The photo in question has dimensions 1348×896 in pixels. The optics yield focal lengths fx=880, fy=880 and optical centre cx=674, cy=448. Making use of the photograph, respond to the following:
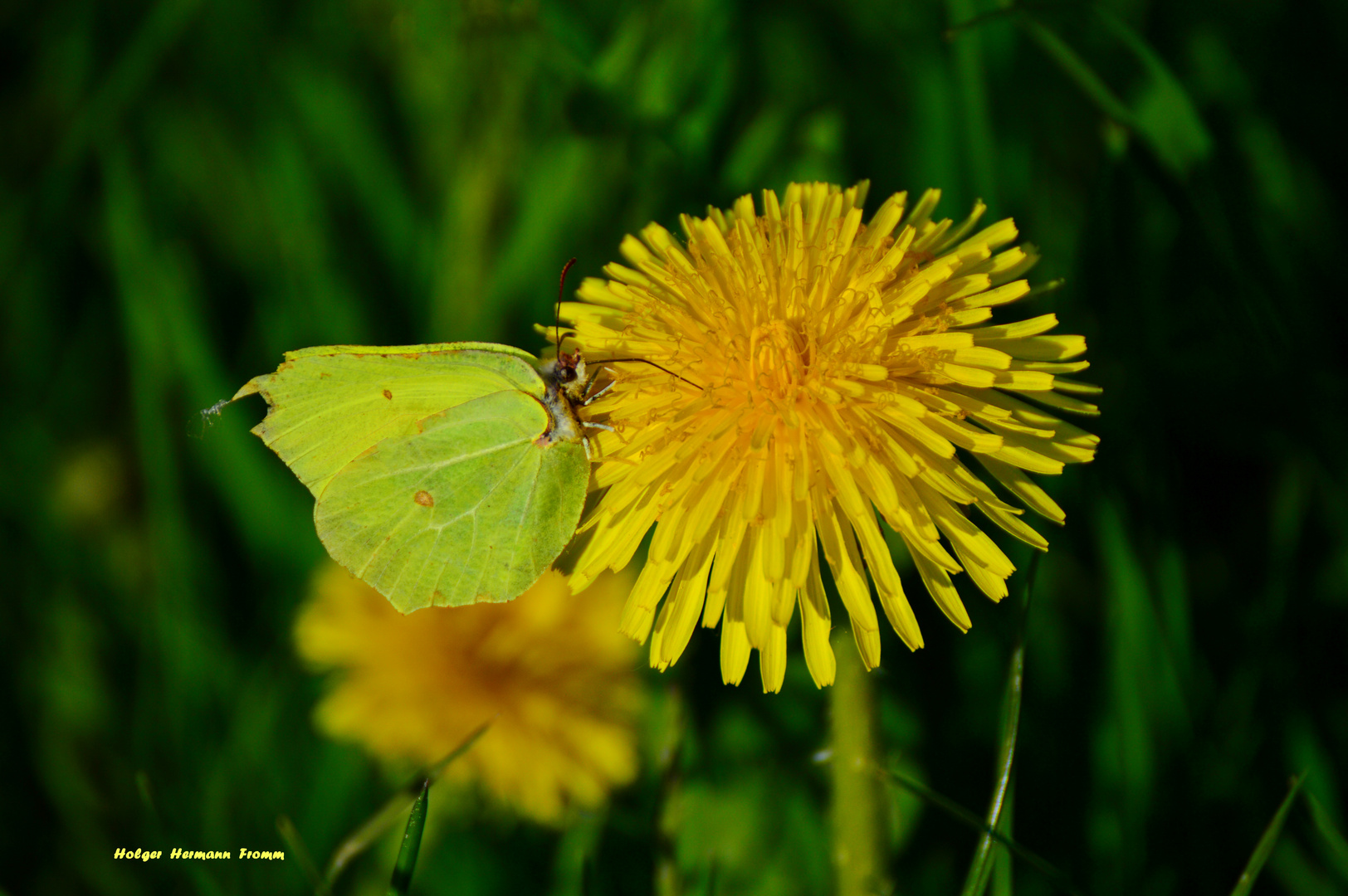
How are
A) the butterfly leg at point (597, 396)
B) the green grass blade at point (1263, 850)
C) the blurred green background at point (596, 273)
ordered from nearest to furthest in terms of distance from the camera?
the green grass blade at point (1263, 850)
the butterfly leg at point (597, 396)
the blurred green background at point (596, 273)

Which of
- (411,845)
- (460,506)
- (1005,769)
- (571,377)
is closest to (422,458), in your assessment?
(460,506)

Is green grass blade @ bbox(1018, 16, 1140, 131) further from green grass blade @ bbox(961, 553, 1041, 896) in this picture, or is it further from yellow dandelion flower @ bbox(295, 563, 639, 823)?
yellow dandelion flower @ bbox(295, 563, 639, 823)

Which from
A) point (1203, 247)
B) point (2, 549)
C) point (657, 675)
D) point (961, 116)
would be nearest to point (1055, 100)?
point (961, 116)

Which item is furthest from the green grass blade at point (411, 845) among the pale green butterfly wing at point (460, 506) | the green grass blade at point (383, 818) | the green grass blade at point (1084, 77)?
the green grass blade at point (1084, 77)

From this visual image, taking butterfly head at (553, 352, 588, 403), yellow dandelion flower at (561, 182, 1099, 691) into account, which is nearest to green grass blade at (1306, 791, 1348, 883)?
yellow dandelion flower at (561, 182, 1099, 691)

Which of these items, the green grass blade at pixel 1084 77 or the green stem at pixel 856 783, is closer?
the green stem at pixel 856 783

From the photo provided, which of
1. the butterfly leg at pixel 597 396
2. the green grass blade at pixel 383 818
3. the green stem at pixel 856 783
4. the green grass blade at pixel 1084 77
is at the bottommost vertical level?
the green grass blade at pixel 383 818

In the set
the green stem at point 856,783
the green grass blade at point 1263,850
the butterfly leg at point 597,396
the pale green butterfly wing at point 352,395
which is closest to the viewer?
the green grass blade at point 1263,850

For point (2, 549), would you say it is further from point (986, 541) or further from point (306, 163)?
point (986, 541)

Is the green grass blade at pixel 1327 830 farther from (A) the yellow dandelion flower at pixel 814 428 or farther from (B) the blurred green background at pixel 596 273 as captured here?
(A) the yellow dandelion flower at pixel 814 428
